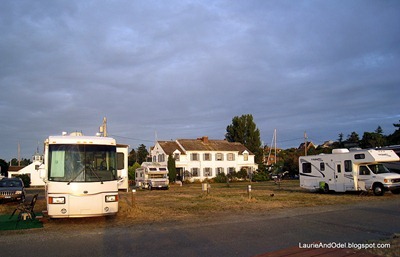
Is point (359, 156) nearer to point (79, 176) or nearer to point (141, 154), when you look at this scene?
point (79, 176)

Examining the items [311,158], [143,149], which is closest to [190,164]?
[311,158]

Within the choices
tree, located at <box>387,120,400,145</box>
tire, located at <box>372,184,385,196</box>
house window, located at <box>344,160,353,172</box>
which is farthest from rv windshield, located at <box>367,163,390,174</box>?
tree, located at <box>387,120,400,145</box>

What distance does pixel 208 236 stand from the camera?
9.84m

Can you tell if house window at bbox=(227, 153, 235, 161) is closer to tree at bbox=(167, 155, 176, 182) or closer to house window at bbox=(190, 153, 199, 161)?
house window at bbox=(190, 153, 199, 161)

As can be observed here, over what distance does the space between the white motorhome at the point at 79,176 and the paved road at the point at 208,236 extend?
936 mm

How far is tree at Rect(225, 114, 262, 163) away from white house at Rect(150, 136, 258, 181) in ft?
46.8

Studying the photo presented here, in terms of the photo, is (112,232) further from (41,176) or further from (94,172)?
(41,176)

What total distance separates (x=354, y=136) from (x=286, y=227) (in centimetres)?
6951

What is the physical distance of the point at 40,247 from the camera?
8.88 metres

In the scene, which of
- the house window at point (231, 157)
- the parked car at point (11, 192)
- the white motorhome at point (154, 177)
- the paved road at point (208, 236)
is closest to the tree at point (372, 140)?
the house window at point (231, 157)

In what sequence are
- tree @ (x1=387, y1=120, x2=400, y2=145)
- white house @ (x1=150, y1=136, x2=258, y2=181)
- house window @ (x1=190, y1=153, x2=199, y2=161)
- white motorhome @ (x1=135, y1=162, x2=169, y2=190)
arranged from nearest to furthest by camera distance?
white motorhome @ (x1=135, y1=162, x2=169, y2=190), tree @ (x1=387, y1=120, x2=400, y2=145), white house @ (x1=150, y1=136, x2=258, y2=181), house window @ (x1=190, y1=153, x2=199, y2=161)

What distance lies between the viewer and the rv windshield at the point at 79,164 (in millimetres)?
12133

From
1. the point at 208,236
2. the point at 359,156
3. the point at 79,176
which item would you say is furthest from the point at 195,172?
the point at 208,236

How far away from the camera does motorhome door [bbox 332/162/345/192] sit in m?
24.8
